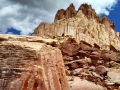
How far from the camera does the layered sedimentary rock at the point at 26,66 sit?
369 inches

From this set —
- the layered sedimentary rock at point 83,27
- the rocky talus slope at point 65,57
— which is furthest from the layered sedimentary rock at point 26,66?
the layered sedimentary rock at point 83,27

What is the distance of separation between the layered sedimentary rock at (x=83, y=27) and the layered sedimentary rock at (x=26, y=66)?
295 ft

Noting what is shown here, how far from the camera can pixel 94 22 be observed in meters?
118

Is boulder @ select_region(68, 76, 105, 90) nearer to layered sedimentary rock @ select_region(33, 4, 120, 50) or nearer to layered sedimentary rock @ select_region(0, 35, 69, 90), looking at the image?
layered sedimentary rock @ select_region(0, 35, 69, 90)

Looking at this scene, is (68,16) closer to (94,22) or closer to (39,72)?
(94,22)

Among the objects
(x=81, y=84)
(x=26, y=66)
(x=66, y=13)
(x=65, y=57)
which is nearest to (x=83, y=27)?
(x=66, y=13)

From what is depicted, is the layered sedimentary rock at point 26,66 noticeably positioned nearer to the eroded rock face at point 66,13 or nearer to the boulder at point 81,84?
the boulder at point 81,84

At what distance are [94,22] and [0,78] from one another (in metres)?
110

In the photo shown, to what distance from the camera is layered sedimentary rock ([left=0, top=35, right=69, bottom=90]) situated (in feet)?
30.8

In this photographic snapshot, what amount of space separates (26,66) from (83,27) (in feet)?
323

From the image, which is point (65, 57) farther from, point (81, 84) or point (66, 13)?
point (66, 13)

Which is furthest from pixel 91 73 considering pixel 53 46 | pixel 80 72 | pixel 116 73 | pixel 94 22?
pixel 94 22

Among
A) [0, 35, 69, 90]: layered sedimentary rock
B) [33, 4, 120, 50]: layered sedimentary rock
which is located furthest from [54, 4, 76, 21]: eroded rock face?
[0, 35, 69, 90]: layered sedimentary rock

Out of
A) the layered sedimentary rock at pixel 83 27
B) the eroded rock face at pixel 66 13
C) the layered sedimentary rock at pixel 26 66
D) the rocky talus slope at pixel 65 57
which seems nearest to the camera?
the layered sedimentary rock at pixel 26 66
